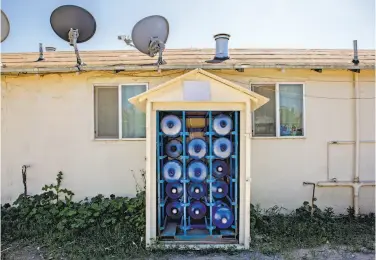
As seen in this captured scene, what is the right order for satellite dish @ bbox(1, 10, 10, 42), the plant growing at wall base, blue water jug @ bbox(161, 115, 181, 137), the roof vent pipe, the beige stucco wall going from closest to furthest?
blue water jug @ bbox(161, 115, 181, 137), satellite dish @ bbox(1, 10, 10, 42), the plant growing at wall base, the beige stucco wall, the roof vent pipe

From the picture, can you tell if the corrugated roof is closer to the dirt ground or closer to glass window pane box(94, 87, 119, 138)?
glass window pane box(94, 87, 119, 138)

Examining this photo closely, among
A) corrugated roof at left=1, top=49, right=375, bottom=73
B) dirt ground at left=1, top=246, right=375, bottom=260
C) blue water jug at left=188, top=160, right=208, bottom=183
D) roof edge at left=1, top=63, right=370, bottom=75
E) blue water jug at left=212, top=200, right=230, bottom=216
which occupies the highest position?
corrugated roof at left=1, top=49, right=375, bottom=73

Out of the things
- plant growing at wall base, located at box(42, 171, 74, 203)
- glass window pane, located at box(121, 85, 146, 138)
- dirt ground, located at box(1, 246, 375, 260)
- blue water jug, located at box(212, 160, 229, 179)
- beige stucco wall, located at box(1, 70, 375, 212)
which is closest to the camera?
dirt ground, located at box(1, 246, 375, 260)

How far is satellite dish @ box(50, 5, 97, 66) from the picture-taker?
6051mm

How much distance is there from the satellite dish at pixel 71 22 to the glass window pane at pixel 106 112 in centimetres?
74

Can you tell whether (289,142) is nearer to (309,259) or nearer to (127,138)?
(309,259)

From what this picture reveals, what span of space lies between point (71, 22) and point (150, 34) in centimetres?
162

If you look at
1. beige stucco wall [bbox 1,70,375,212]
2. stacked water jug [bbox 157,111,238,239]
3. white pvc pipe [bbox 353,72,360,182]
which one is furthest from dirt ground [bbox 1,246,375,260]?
white pvc pipe [bbox 353,72,360,182]

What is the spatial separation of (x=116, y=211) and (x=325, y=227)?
3.74 m

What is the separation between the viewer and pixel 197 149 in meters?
4.90

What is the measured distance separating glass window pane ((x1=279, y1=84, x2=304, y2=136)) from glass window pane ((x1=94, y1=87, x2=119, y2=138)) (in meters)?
3.35

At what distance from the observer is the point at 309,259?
4430mm

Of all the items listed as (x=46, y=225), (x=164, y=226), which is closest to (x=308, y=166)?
(x=164, y=226)

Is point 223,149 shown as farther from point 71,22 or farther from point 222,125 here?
point 71,22
